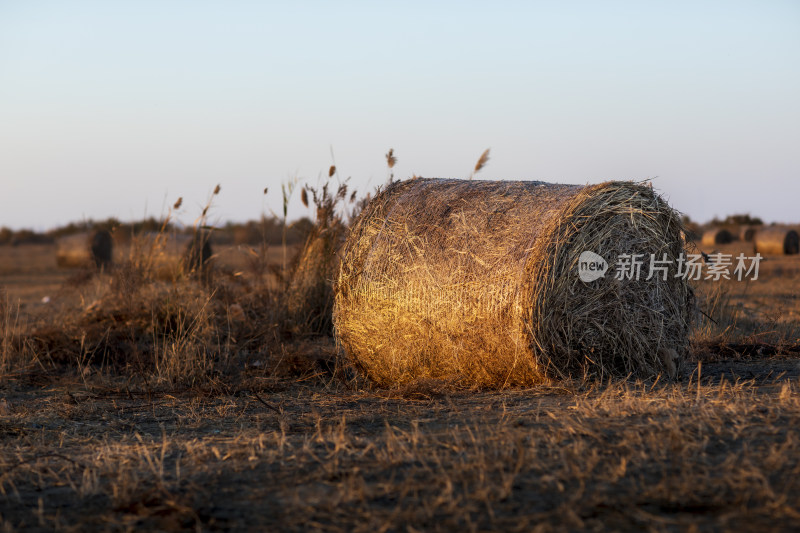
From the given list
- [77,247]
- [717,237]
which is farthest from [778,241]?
[77,247]

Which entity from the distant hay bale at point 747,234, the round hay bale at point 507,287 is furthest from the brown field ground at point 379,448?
the distant hay bale at point 747,234

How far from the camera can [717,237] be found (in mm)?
21969

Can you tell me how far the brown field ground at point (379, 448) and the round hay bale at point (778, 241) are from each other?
1282 centimetres

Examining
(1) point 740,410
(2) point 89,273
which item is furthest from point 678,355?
(2) point 89,273

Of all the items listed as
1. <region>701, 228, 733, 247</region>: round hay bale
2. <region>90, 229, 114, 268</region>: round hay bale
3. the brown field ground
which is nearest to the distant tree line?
<region>90, 229, 114, 268</region>: round hay bale

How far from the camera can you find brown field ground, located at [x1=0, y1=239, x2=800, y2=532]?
2797mm

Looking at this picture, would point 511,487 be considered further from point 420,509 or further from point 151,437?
point 151,437

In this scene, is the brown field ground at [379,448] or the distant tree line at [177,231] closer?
the brown field ground at [379,448]

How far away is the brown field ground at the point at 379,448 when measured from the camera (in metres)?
2.80

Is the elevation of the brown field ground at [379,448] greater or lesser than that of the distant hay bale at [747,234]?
lesser

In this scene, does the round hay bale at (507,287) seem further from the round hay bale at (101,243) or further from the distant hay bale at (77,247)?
the round hay bale at (101,243)

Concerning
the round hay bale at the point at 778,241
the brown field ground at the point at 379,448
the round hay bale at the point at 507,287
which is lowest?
the brown field ground at the point at 379,448

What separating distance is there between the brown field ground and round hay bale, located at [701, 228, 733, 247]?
15.4m

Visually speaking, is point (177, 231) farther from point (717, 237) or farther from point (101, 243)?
point (717, 237)
